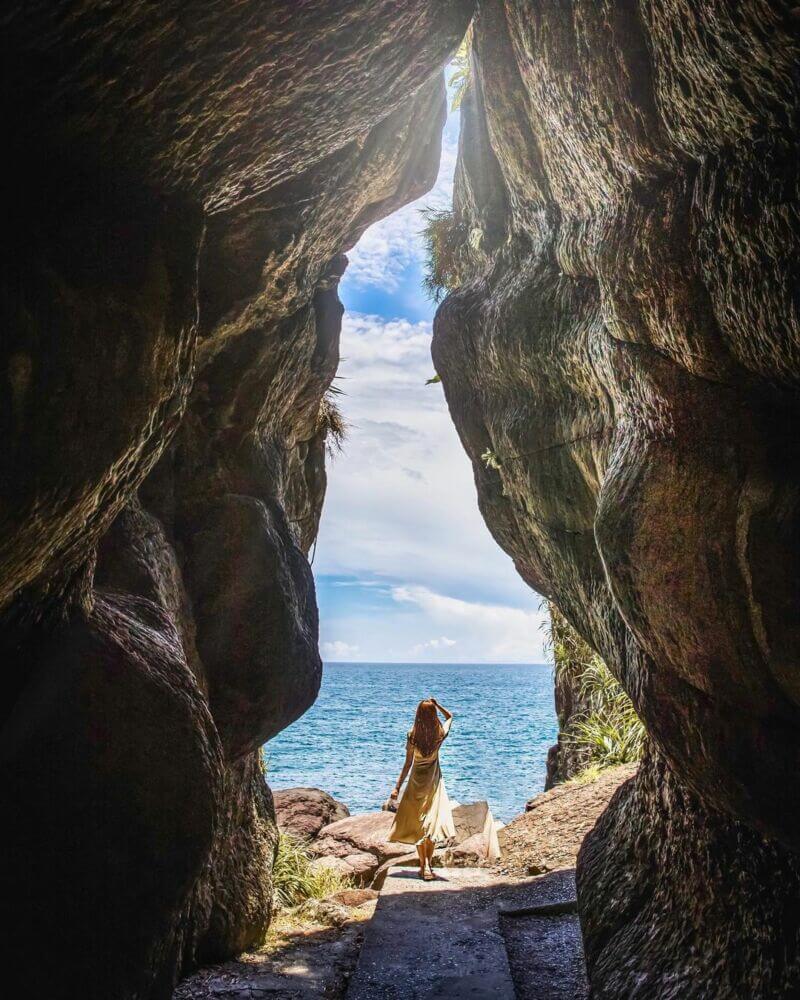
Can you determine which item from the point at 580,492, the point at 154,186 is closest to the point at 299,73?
the point at 154,186

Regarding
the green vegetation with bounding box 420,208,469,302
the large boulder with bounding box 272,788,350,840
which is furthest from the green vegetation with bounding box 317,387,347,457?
the large boulder with bounding box 272,788,350,840

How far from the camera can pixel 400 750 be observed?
46094 millimetres

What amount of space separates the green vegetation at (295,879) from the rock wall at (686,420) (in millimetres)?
4440

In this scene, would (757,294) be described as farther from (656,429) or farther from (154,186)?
(154,186)

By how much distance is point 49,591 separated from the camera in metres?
3.27

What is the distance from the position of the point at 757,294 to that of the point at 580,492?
342 cm

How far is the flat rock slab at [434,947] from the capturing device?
523 cm

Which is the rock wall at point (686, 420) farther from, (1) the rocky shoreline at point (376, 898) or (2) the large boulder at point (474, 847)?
(2) the large boulder at point (474, 847)

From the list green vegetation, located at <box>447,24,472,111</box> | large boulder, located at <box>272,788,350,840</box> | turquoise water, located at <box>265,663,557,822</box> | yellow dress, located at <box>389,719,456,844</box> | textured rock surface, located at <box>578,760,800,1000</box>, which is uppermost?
green vegetation, located at <box>447,24,472,111</box>

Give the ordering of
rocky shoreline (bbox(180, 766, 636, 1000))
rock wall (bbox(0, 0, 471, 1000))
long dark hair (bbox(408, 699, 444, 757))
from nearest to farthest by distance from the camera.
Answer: rock wall (bbox(0, 0, 471, 1000)), rocky shoreline (bbox(180, 766, 636, 1000)), long dark hair (bbox(408, 699, 444, 757))

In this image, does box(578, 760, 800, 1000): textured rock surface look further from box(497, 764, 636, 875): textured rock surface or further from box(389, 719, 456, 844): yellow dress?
box(389, 719, 456, 844): yellow dress

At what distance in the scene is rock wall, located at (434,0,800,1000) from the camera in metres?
3.08

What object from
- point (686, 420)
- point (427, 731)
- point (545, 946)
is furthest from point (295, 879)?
point (686, 420)

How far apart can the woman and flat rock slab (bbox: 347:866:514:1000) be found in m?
0.57
